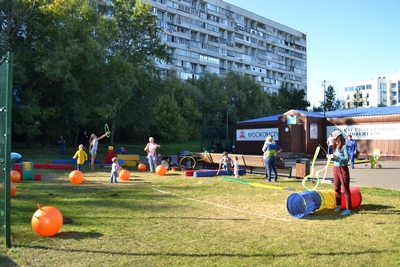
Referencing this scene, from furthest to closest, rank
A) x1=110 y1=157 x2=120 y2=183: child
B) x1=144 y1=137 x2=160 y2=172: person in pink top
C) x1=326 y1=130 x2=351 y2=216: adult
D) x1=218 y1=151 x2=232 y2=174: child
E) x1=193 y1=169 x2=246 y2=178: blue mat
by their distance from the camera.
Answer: x1=144 y1=137 x2=160 y2=172: person in pink top, x1=218 y1=151 x2=232 y2=174: child, x1=193 y1=169 x2=246 y2=178: blue mat, x1=110 y1=157 x2=120 y2=183: child, x1=326 y1=130 x2=351 y2=216: adult

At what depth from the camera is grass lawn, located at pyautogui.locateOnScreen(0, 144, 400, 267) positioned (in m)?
5.52

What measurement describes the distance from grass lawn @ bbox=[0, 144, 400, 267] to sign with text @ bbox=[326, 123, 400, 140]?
753 inches

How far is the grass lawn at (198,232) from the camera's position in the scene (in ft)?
18.1

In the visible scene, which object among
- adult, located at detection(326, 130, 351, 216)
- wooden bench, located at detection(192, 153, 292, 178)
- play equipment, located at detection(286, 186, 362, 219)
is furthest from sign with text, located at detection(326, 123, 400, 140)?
play equipment, located at detection(286, 186, 362, 219)

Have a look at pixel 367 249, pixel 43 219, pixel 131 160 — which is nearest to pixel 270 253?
pixel 367 249

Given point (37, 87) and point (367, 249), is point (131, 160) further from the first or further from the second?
point (367, 249)

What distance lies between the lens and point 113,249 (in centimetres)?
591

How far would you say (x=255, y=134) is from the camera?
1401 inches

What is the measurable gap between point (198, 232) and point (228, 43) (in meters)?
81.2

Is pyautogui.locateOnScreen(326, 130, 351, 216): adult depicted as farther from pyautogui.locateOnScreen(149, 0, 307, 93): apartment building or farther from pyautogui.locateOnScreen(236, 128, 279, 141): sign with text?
pyautogui.locateOnScreen(149, 0, 307, 93): apartment building

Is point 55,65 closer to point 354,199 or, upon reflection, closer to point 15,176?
point 15,176

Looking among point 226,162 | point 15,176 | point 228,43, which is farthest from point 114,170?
point 228,43

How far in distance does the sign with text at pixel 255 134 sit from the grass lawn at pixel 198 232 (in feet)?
74.4

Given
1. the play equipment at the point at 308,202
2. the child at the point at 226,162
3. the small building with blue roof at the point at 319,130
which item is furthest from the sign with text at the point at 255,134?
the play equipment at the point at 308,202
